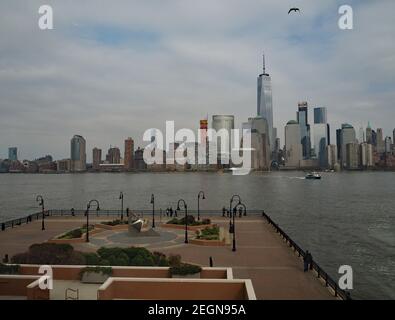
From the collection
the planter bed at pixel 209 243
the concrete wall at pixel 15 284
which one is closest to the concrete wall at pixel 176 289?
the concrete wall at pixel 15 284

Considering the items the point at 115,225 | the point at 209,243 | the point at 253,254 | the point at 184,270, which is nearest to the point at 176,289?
the point at 184,270

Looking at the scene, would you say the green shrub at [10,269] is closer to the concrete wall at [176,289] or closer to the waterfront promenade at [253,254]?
the concrete wall at [176,289]

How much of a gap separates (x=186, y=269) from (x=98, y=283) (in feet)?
12.1

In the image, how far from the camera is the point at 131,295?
1347 centimetres

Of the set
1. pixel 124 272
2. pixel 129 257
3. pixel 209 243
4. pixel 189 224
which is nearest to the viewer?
pixel 124 272

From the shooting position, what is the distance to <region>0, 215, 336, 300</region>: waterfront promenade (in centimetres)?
1922

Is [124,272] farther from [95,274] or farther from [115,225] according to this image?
[115,225]

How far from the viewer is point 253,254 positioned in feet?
88.7

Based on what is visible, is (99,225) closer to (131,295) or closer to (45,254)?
(45,254)

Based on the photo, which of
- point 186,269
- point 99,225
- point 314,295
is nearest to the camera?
point 186,269

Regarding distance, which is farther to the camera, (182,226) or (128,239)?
(182,226)

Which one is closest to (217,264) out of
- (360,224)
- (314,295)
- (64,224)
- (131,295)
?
(314,295)

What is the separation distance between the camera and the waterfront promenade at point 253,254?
19.2m
